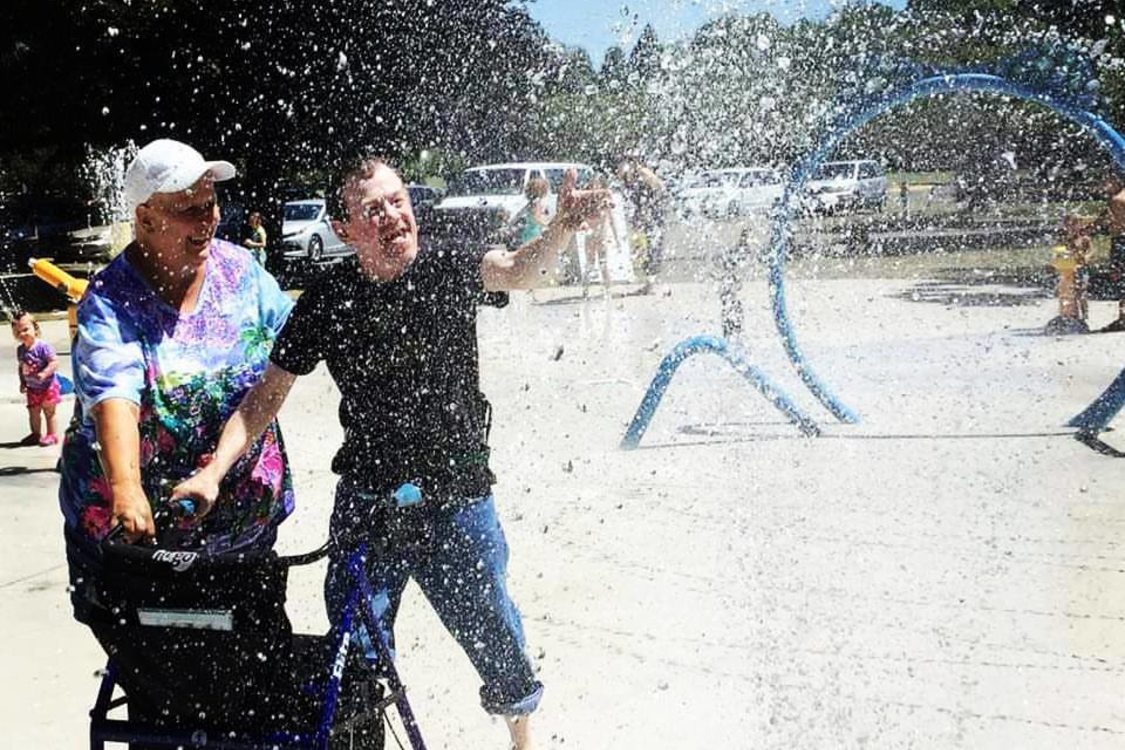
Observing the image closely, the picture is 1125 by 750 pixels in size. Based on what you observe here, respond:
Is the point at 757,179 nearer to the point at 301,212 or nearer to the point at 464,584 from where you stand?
the point at 301,212

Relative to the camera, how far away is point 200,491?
2871 millimetres

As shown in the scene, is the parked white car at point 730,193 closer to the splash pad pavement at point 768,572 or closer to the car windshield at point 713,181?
the car windshield at point 713,181

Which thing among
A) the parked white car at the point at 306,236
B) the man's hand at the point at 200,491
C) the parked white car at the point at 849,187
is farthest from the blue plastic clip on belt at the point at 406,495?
the parked white car at the point at 849,187

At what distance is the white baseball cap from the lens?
9.67 ft

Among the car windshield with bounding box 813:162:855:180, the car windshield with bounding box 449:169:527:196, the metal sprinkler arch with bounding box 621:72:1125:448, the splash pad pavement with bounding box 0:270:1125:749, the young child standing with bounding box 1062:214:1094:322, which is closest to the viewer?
the splash pad pavement with bounding box 0:270:1125:749

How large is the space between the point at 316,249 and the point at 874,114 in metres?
18.0

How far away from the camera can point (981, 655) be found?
4.23 m

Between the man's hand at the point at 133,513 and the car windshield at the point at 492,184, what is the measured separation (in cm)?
1835

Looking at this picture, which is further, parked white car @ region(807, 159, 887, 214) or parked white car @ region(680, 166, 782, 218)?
parked white car @ region(807, 159, 887, 214)

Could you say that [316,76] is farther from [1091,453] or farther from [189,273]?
[189,273]

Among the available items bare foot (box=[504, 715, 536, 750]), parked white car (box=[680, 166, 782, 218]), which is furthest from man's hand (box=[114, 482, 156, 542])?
parked white car (box=[680, 166, 782, 218])

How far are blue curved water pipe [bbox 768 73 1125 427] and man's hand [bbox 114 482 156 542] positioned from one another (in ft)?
18.9

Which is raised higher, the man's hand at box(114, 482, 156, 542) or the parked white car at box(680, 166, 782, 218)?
the parked white car at box(680, 166, 782, 218)

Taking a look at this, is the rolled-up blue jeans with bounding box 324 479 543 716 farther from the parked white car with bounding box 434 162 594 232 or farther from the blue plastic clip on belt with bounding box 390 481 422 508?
the parked white car with bounding box 434 162 594 232
